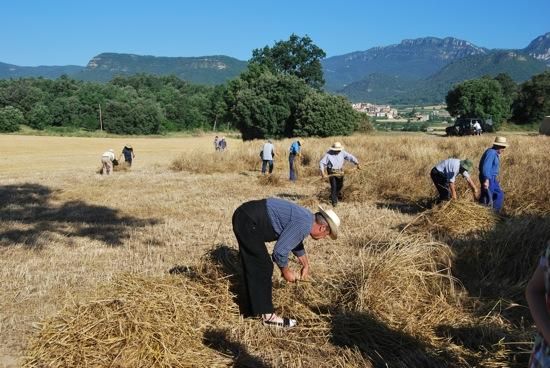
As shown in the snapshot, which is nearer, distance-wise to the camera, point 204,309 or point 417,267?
point 204,309

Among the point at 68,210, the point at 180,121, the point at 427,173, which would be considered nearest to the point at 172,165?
the point at 68,210

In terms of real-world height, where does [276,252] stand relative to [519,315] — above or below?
above

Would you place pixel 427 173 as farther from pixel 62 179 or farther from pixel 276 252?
pixel 62 179

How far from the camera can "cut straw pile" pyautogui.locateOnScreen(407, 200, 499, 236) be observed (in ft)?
26.0

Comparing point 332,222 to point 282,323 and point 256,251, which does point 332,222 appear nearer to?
point 256,251

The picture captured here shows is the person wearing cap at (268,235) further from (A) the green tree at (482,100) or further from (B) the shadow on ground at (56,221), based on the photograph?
(A) the green tree at (482,100)

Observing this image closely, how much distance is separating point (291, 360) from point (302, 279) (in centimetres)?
102

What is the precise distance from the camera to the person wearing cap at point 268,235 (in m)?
4.60

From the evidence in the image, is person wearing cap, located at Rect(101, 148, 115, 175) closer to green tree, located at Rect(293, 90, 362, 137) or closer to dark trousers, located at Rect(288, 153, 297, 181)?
A: dark trousers, located at Rect(288, 153, 297, 181)

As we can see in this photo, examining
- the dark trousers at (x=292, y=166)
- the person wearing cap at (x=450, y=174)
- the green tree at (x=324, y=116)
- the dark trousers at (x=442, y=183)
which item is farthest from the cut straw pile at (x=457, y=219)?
the green tree at (x=324, y=116)

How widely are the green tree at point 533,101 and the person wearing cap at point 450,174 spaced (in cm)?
5432

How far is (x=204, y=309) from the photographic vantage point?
4.91 metres

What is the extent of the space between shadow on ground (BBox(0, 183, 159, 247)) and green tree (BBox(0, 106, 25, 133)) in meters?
53.8

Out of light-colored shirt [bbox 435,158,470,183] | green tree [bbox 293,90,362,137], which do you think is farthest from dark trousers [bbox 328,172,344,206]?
green tree [bbox 293,90,362,137]
